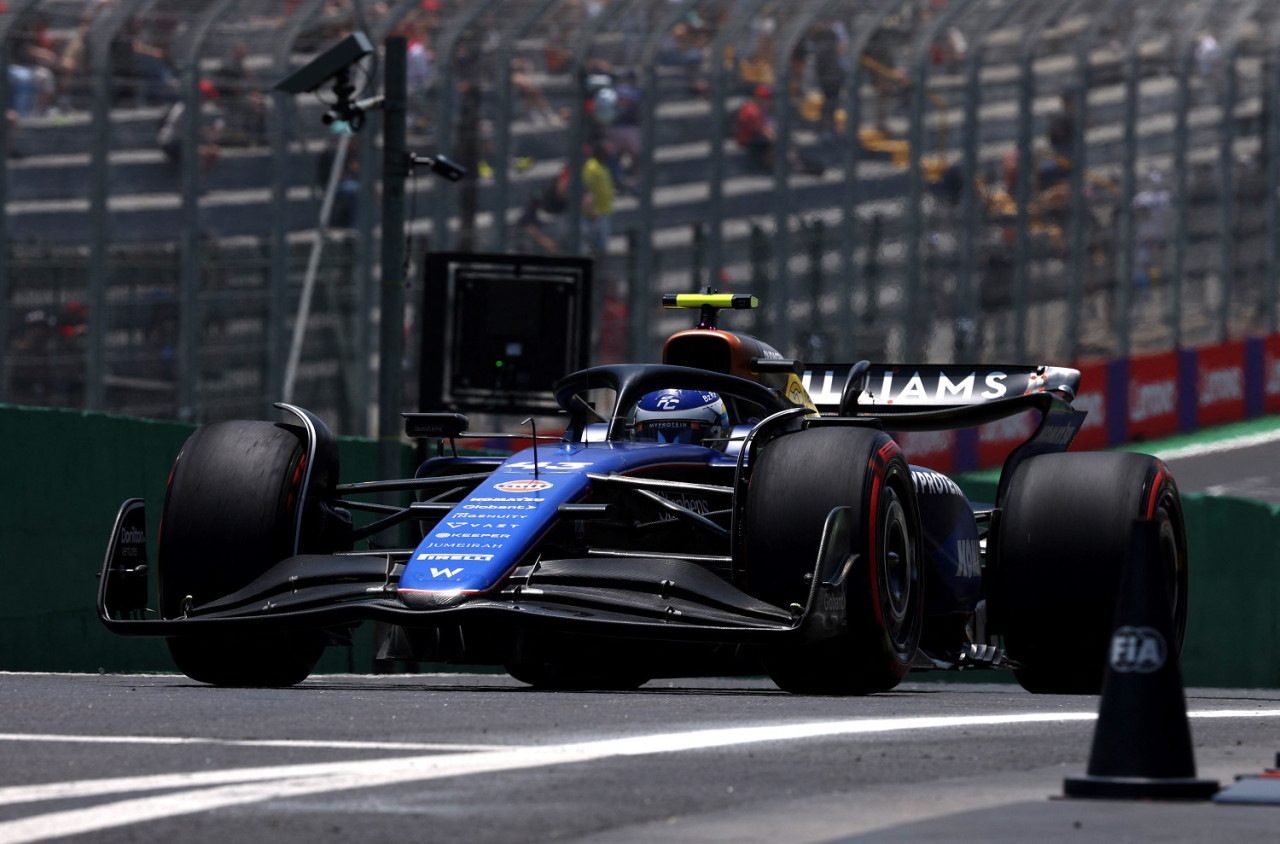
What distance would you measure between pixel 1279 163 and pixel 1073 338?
4.36 meters

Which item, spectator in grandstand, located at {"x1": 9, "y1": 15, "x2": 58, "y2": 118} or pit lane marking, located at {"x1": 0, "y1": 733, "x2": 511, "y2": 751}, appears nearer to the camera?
pit lane marking, located at {"x1": 0, "y1": 733, "x2": 511, "y2": 751}

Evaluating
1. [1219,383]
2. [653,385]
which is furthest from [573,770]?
[1219,383]

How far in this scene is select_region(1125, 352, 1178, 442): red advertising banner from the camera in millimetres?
29906

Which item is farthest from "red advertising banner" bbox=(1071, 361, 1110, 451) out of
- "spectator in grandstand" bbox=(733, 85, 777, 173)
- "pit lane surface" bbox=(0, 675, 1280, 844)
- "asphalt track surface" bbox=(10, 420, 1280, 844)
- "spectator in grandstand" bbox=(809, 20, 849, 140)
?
"pit lane surface" bbox=(0, 675, 1280, 844)

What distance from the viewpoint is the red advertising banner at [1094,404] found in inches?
1130

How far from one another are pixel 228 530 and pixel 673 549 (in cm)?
170

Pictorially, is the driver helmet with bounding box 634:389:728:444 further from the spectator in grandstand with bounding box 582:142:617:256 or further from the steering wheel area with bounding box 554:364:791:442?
the spectator in grandstand with bounding box 582:142:617:256

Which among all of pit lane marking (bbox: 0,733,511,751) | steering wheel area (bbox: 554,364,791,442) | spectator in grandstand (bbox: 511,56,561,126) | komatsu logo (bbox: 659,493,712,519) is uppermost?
spectator in grandstand (bbox: 511,56,561,126)

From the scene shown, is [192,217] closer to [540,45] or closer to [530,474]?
[540,45]

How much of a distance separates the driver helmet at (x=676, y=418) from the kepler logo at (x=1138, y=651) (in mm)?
4705

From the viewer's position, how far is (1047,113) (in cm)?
2588

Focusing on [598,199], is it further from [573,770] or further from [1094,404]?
[573,770]

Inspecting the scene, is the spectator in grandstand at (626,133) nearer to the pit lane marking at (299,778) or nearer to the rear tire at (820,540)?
the rear tire at (820,540)

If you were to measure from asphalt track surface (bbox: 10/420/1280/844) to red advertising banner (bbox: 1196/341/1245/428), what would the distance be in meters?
23.2
